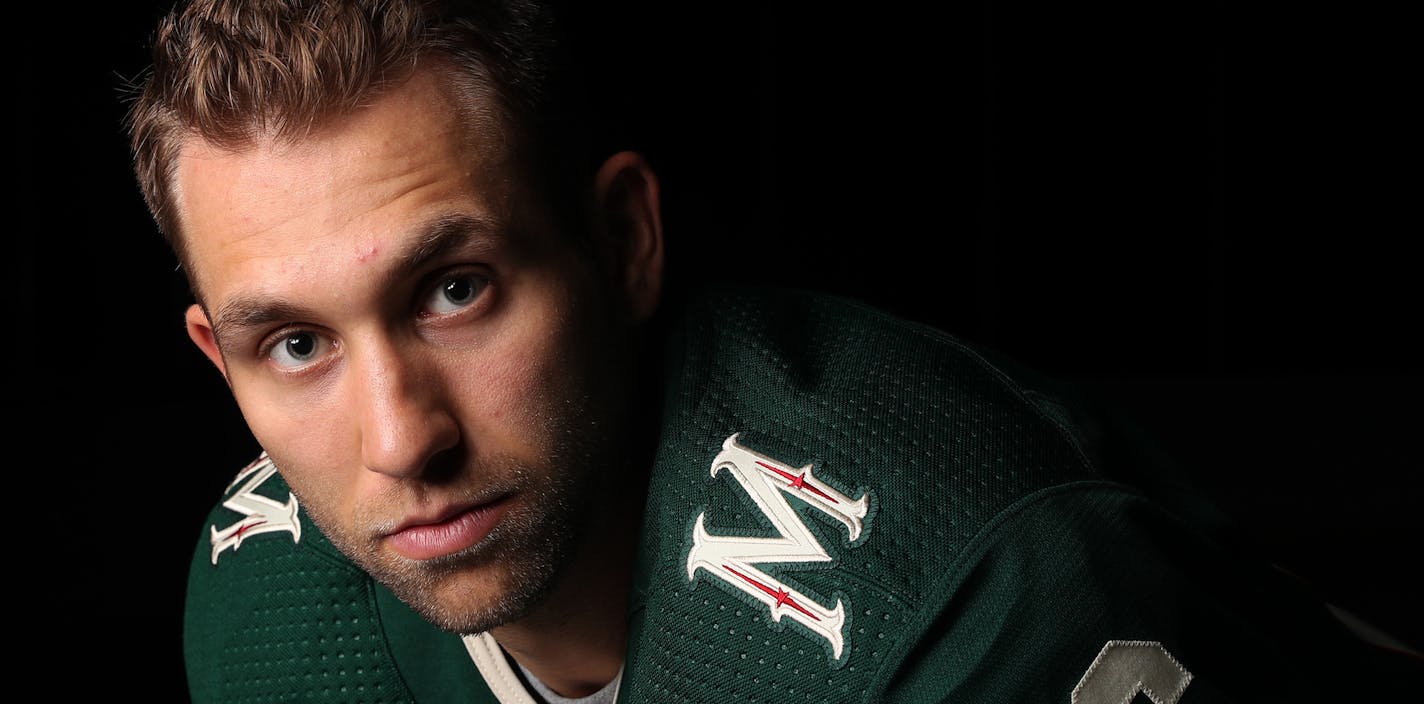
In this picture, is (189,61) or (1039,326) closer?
(189,61)

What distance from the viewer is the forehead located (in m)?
1.09

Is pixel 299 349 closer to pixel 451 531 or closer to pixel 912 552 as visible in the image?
pixel 451 531

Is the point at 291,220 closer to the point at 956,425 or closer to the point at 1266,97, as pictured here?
the point at 956,425

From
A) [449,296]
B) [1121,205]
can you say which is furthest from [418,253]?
[1121,205]

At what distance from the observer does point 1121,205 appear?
9.44 ft

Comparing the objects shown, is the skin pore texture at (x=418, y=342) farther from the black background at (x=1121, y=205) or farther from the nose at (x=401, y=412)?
the black background at (x=1121, y=205)

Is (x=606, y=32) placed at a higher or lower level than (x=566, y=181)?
lower

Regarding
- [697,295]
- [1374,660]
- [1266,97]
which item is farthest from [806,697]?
[1266,97]

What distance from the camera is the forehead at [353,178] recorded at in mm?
1089

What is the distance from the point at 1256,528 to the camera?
9.04 ft

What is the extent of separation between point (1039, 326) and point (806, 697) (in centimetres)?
199

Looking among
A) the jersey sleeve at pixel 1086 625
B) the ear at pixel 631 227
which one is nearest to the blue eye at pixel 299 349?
the ear at pixel 631 227

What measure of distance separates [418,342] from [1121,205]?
2.09m

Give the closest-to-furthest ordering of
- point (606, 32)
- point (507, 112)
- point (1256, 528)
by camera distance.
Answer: point (507, 112), point (606, 32), point (1256, 528)
